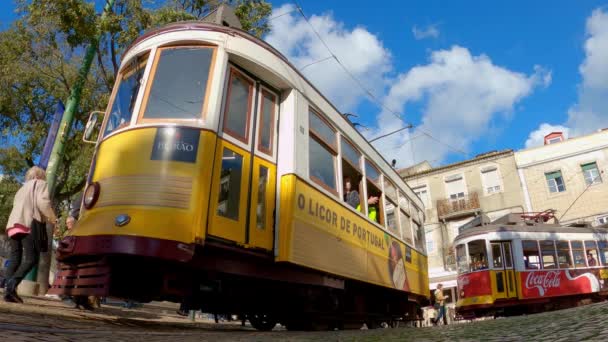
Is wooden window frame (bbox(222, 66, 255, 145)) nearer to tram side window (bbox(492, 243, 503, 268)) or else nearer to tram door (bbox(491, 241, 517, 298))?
tram door (bbox(491, 241, 517, 298))

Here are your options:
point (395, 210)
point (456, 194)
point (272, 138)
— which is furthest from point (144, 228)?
point (456, 194)

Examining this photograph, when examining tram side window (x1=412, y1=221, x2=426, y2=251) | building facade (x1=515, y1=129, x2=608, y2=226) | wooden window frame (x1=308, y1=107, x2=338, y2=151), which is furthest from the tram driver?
building facade (x1=515, y1=129, x2=608, y2=226)

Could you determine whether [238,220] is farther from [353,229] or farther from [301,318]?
[353,229]

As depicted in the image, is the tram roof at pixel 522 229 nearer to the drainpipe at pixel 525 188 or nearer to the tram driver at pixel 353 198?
the tram driver at pixel 353 198

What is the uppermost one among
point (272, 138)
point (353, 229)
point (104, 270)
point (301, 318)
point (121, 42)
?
point (121, 42)

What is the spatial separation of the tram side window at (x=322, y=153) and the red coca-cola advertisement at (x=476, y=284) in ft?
30.9

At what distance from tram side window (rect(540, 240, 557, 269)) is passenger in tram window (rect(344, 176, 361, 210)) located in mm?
9932

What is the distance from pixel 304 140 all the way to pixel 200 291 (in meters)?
2.07

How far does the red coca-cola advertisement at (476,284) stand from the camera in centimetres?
1326

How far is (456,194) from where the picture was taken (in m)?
27.0

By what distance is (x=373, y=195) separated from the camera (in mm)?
7312

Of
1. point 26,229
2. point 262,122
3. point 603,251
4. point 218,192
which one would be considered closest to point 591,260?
point 603,251

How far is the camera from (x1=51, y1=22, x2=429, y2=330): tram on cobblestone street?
3.92 meters

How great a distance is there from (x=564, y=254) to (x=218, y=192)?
44.3 feet
